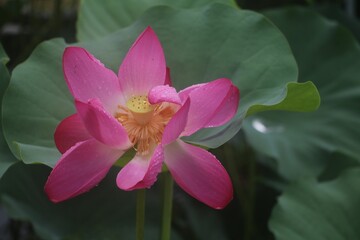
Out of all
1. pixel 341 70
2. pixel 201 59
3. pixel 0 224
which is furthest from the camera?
pixel 0 224

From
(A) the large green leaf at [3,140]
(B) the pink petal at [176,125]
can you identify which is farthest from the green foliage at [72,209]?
(B) the pink petal at [176,125]

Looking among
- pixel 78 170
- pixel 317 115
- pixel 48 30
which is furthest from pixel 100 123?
pixel 48 30

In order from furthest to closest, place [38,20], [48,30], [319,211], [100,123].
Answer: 1. [38,20]
2. [48,30]
3. [319,211]
4. [100,123]

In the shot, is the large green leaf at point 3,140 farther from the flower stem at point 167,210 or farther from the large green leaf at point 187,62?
the flower stem at point 167,210

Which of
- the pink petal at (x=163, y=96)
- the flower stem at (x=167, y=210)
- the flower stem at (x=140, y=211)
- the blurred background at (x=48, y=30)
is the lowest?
the blurred background at (x=48, y=30)

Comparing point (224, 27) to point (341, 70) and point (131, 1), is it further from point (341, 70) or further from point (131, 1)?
point (341, 70)

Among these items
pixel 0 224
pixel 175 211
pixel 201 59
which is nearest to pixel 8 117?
pixel 201 59

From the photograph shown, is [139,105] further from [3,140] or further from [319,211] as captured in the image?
[319,211]
